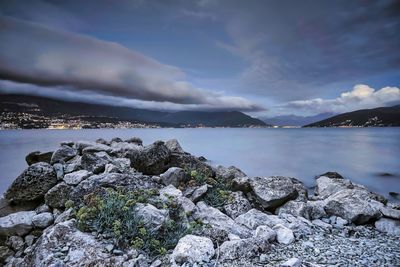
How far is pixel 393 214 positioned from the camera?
7.84 metres

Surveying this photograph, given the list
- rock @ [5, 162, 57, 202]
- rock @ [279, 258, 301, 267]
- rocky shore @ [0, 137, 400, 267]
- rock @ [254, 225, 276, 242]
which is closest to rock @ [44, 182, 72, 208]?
rocky shore @ [0, 137, 400, 267]

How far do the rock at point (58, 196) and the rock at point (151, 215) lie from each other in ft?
9.73

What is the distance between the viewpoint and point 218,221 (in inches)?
284

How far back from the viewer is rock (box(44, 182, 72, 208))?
27.1 ft

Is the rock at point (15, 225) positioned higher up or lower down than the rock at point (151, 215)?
lower down

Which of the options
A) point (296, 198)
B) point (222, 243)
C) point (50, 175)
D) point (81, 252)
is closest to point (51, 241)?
point (81, 252)

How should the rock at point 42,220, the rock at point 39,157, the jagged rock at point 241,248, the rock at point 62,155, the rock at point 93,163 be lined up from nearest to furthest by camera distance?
the jagged rock at point 241,248
the rock at point 42,220
the rock at point 93,163
the rock at point 62,155
the rock at point 39,157

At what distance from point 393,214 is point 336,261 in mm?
3926

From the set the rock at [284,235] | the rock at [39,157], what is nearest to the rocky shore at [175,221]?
the rock at [284,235]

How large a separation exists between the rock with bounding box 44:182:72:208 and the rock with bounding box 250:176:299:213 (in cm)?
618

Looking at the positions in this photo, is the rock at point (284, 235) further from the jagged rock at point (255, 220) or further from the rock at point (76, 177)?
the rock at point (76, 177)

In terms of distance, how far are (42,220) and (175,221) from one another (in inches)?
161

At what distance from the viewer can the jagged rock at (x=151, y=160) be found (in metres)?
10.6

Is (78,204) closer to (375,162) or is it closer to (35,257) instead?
(35,257)
